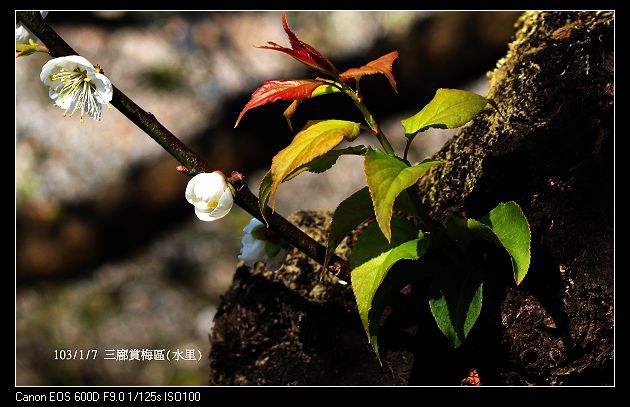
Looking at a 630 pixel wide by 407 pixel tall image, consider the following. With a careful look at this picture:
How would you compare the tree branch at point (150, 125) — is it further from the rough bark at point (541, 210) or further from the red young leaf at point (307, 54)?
the rough bark at point (541, 210)

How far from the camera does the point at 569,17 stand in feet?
3.36

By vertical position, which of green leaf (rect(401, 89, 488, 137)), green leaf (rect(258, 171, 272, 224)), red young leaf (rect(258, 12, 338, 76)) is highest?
red young leaf (rect(258, 12, 338, 76))

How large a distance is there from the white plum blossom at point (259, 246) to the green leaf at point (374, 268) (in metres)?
0.17

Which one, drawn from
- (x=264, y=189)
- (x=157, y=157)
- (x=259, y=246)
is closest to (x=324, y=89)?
(x=264, y=189)

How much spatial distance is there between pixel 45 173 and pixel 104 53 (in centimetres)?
51

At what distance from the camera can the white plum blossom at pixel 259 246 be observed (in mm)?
975

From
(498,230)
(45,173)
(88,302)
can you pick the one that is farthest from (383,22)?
(498,230)

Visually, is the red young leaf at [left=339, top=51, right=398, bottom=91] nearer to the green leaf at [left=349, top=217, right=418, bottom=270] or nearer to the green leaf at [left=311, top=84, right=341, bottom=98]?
the green leaf at [left=311, top=84, right=341, bottom=98]

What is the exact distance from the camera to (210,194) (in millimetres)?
811

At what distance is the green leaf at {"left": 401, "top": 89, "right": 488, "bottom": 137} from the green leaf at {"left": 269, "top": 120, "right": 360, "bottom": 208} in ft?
0.31

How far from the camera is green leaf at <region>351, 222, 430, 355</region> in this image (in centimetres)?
81

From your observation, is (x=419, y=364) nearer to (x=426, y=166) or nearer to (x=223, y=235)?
(x=426, y=166)

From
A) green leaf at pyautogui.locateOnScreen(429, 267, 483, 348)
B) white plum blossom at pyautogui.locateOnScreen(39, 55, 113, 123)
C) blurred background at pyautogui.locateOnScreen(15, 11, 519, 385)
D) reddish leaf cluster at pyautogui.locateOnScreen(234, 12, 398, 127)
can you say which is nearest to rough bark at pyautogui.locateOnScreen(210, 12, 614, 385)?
green leaf at pyautogui.locateOnScreen(429, 267, 483, 348)

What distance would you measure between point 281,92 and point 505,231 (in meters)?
0.33
